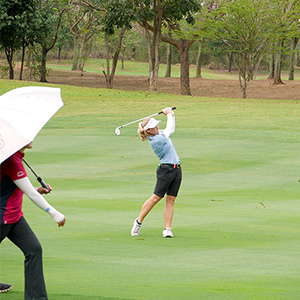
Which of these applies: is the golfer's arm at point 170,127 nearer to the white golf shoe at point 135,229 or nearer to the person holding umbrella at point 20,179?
the white golf shoe at point 135,229

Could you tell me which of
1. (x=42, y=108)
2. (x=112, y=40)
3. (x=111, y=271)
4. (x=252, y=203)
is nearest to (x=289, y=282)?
(x=111, y=271)

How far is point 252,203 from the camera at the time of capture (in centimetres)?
971

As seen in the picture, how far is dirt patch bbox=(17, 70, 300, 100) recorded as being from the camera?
49.0 m

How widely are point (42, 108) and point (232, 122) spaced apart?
778 inches

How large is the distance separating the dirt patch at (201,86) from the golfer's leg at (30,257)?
44.5 meters

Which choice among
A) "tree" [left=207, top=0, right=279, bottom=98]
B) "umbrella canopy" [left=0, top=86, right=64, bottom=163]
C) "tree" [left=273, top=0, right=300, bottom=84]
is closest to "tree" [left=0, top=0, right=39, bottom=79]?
"tree" [left=207, top=0, right=279, bottom=98]

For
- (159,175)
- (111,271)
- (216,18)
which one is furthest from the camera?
(216,18)

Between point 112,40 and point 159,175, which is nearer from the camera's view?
point 159,175

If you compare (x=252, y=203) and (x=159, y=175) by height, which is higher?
(x=159, y=175)

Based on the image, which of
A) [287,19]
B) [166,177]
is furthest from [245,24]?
[166,177]

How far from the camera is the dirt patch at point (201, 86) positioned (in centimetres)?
4903

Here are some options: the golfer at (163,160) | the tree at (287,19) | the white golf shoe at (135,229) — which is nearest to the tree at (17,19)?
the tree at (287,19)

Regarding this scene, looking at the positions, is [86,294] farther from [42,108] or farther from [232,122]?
[232,122]

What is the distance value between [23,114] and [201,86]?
172ft
